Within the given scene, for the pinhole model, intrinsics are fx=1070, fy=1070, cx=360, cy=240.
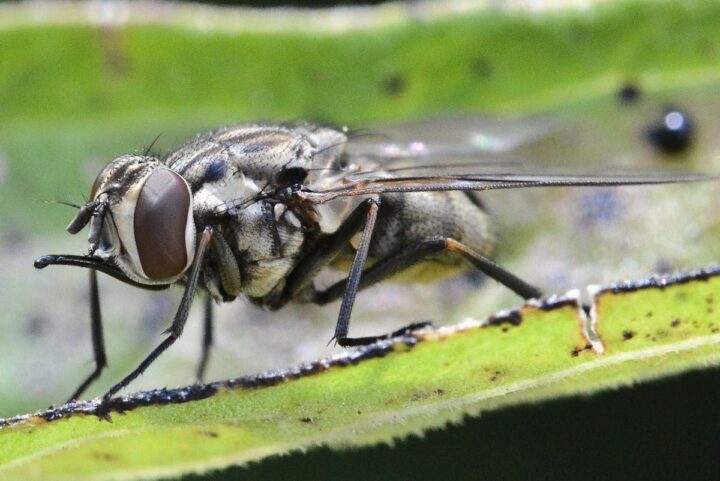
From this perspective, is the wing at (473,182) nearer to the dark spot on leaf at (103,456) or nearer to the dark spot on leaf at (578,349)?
the dark spot on leaf at (578,349)

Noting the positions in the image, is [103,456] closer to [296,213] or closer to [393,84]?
[296,213]

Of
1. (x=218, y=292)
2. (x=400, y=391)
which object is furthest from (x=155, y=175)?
(x=400, y=391)

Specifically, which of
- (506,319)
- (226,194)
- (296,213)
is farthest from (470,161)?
(506,319)

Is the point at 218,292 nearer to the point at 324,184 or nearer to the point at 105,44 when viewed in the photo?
the point at 324,184

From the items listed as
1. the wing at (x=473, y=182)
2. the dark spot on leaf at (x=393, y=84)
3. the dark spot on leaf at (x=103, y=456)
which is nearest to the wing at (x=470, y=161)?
the wing at (x=473, y=182)

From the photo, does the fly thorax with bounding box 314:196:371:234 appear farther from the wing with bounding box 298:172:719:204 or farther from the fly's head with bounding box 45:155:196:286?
the fly's head with bounding box 45:155:196:286

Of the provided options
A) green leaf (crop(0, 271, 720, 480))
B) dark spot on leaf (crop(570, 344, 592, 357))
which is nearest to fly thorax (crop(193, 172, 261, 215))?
green leaf (crop(0, 271, 720, 480))

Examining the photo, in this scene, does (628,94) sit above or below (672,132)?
above
